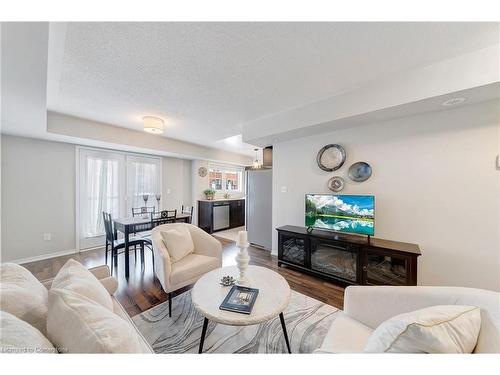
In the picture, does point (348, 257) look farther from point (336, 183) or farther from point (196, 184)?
point (196, 184)

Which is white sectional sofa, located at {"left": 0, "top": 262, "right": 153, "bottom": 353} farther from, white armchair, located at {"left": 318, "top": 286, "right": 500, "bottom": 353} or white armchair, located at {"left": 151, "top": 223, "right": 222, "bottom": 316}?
white armchair, located at {"left": 318, "top": 286, "right": 500, "bottom": 353}

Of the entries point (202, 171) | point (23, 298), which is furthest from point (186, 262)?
point (202, 171)

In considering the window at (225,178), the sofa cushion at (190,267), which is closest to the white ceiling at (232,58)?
the sofa cushion at (190,267)

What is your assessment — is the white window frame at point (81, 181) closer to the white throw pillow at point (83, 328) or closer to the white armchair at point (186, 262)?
the white armchair at point (186, 262)

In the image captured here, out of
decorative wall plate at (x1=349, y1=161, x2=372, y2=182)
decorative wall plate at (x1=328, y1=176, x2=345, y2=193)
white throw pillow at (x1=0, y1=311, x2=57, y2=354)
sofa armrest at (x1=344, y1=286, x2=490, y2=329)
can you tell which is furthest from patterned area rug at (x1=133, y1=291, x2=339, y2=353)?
decorative wall plate at (x1=349, y1=161, x2=372, y2=182)

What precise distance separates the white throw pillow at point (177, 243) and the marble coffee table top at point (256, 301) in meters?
0.62

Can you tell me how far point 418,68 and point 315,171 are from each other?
1.60 metres

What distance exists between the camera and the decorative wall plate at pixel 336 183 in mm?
2711

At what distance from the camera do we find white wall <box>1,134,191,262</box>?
296 cm

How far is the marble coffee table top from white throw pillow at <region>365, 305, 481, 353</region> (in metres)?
0.61

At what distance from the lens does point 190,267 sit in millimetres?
1982

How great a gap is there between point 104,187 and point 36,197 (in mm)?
945

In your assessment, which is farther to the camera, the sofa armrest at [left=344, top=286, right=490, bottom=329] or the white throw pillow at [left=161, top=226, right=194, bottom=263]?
the white throw pillow at [left=161, top=226, right=194, bottom=263]
